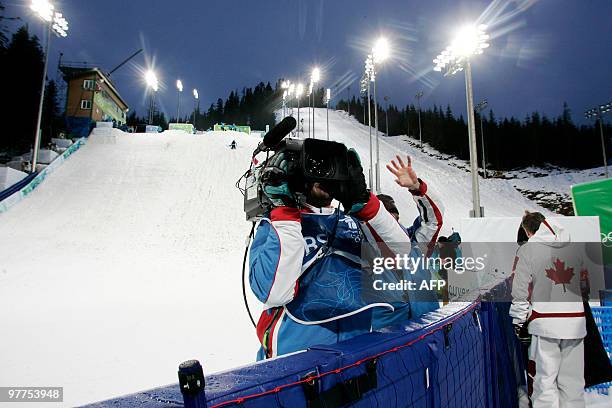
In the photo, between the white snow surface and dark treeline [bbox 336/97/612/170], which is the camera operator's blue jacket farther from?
dark treeline [bbox 336/97/612/170]

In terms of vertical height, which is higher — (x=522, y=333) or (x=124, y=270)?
(x=124, y=270)

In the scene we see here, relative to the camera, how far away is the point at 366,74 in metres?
23.6

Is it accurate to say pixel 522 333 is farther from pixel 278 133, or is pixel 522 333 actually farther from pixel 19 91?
pixel 19 91

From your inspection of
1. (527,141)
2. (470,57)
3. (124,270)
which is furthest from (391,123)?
(124,270)

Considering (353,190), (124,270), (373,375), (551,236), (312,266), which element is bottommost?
(124,270)

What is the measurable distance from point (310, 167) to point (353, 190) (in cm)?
Answer: 26

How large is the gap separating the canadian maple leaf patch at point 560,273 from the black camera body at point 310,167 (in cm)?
283

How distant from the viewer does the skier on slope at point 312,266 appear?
148 centimetres

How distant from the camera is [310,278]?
5.19ft

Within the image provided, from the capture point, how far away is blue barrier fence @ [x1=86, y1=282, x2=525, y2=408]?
0.87 m

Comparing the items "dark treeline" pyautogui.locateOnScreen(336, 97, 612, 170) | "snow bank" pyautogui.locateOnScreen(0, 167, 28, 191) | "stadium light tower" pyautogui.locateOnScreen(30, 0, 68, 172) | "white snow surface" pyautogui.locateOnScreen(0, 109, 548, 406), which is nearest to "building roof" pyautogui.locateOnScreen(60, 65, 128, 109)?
"white snow surface" pyautogui.locateOnScreen(0, 109, 548, 406)

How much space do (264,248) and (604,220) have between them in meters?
8.85

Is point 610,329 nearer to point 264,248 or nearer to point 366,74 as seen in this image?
point 264,248

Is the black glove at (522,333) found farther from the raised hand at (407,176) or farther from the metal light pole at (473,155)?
the metal light pole at (473,155)
